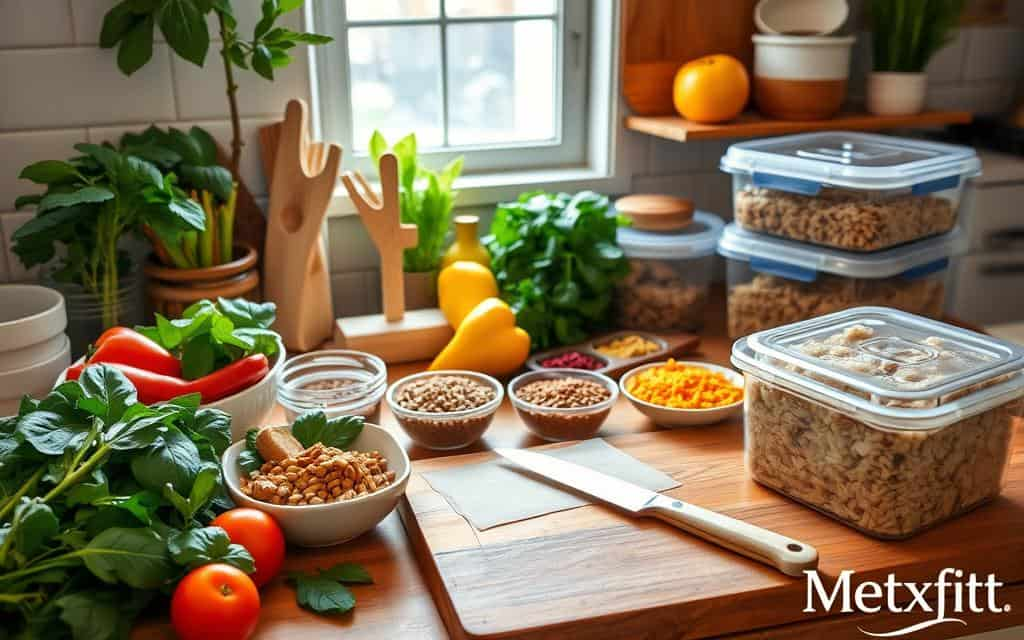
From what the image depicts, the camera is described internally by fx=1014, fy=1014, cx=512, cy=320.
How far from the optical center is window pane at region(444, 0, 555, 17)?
165 centimetres

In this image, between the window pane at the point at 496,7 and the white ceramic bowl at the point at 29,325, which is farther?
the window pane at the point at 496,7

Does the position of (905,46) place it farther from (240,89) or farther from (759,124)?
(240,89)

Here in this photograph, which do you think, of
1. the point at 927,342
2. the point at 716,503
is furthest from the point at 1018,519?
the point at 716,503

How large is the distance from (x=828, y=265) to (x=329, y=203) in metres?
0.71

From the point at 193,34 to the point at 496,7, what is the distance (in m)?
0.54

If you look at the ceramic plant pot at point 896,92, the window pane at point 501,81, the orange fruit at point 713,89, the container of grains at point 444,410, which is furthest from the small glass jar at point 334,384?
the ceramic plant pot at point 896,92

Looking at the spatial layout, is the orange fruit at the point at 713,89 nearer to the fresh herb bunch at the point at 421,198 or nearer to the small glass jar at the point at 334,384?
the fresh herb bunch at the point at 421,198

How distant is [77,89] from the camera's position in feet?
4.62

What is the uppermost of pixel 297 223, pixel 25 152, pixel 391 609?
pixel 25 152

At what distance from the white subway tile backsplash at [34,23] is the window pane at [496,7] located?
58 cm

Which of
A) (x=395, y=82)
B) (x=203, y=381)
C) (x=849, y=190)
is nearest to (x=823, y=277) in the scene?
(x=849, y=190)

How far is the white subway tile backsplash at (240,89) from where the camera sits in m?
1.45

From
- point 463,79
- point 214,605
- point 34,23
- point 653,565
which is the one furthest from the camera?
point 463,79

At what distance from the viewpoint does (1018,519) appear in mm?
1058
